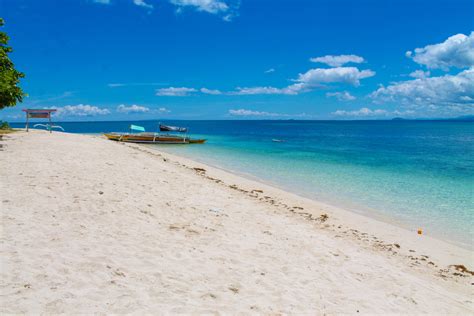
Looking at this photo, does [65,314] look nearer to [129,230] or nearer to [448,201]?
[129,230]

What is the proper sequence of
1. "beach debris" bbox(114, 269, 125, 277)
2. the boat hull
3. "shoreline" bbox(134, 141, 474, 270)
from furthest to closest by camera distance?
the boat hull < "shoreline" bbox(134, 141, 474, 270) < "beach debris" bbox(114, 269, 125, 277)

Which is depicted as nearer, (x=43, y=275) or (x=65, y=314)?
(x=65, y=314)

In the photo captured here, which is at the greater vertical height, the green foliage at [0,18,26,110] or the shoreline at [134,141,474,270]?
the green foliage at [0,18,26,110]

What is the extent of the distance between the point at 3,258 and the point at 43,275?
3.23 feet

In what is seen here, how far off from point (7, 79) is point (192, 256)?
17.0 m

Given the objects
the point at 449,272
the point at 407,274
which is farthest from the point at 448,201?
the point at 407,274

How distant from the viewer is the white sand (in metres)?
4.95

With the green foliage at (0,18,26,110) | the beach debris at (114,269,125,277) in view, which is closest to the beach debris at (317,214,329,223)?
the beach debris at (114,269,125,277)

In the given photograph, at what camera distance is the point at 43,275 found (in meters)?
5.03

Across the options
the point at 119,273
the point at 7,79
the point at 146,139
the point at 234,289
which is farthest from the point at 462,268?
the point at 146,139

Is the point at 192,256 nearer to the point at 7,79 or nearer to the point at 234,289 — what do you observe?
the point at 234,289

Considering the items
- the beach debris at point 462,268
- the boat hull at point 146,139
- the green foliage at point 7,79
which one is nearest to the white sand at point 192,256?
the beach debris at point 462,268

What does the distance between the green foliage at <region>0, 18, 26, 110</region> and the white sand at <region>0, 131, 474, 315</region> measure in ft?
26.3

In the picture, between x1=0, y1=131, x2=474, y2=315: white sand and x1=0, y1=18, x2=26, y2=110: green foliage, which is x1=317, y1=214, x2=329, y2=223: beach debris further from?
x1=0, y1=18, x2=26, y2=110: green foliage
